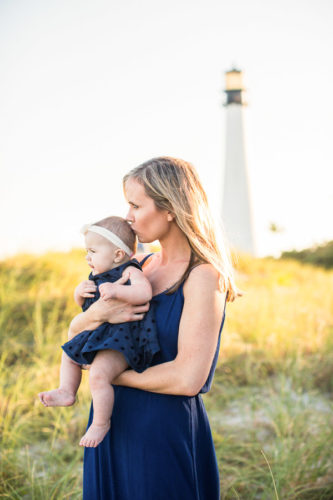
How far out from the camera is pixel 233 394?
4754mm

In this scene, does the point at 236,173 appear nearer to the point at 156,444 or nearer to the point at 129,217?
the point at 129,217

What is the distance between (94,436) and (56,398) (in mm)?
278

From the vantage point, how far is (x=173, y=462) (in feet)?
6.13

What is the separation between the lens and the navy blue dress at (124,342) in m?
1.81

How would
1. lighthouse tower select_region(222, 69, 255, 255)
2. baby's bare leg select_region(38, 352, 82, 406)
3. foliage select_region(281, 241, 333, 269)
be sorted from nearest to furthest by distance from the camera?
1. baby's bare leg select_region(38, 352, 82, 406)
2. foliage select_region(281, 241, 333, 269)
3. lighthouse tower select_region(222, 69, 255, 255)

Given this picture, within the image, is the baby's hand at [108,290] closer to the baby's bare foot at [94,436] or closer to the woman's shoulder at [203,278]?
the woman's shoulder at [203,278]

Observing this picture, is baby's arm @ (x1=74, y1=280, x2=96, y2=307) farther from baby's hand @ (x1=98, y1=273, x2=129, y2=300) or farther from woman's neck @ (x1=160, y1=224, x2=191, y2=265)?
woman's neck @ (x1=160, y1=224, x2=191, y2=265)

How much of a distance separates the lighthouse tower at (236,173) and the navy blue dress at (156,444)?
18545 millimetres

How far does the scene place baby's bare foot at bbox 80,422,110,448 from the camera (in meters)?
1.80

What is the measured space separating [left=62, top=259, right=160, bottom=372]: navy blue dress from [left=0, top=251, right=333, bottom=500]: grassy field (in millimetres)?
635

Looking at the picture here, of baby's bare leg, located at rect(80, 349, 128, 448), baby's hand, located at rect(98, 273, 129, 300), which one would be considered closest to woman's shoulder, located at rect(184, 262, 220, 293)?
baby's hand, located at rect(98, 273, 129, 300)

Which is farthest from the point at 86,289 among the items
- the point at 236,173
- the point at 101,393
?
the point at 236,173

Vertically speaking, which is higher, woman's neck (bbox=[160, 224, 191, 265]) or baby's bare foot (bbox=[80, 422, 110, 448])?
woman's neck (bbox=[160, 224, 191, 265])

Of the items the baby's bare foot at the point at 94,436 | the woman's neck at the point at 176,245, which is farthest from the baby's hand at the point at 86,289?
the baby's bare foot at the point at 94,436
